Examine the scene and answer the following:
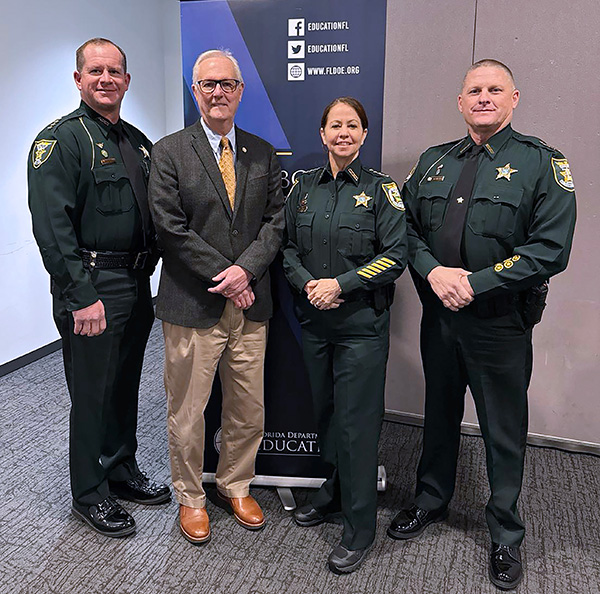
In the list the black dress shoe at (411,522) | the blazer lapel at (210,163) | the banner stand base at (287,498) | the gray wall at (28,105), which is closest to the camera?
the blazer lapel at (210,163)

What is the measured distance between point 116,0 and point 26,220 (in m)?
2.03

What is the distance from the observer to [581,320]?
2.96 m

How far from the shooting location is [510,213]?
1955 mm

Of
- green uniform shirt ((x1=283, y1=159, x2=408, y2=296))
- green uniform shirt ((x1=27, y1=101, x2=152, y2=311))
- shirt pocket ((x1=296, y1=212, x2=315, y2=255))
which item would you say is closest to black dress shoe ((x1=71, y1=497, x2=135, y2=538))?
green uniform shirt ((x1=27, y1=101, x2=152, y2=311))

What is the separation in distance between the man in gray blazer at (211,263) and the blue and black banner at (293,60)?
18 centimetres

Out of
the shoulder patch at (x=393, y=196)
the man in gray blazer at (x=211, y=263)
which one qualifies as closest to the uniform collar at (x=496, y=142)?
the shoulder patch at (x=393, y=196)

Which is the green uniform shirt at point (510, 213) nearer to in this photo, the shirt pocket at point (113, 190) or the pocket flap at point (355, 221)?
the pocket flap at point (355, 221)

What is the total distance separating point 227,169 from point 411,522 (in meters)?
1.55

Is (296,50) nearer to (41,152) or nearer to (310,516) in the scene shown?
(41,152)

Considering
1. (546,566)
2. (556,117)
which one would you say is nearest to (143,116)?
(556,117)

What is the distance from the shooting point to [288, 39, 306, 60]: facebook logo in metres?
2.32

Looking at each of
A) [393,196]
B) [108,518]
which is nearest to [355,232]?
[393,196]

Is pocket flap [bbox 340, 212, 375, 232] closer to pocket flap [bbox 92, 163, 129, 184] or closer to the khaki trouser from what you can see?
the khaki trouser

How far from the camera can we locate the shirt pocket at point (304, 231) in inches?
82.9
